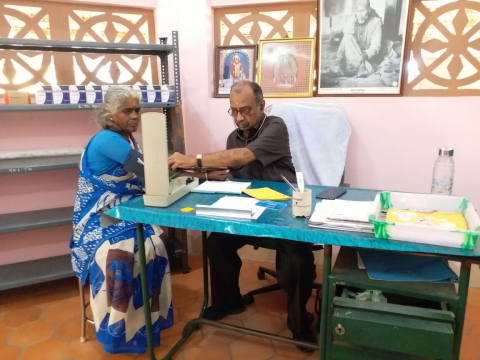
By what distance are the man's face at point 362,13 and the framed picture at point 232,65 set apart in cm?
72

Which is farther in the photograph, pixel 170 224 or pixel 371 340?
pixel 170 224

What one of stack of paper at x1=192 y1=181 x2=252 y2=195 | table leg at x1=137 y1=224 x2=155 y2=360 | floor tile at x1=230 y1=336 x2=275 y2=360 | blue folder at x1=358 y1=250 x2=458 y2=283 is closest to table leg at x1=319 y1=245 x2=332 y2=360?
blue folder at x1=358 y1=250 x2=458 y2=283

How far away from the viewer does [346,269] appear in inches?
53.3

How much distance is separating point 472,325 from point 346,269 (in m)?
1.30

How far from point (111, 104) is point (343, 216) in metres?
1.30

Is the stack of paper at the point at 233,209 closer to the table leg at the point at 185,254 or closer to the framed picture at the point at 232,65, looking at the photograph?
the table leg at the point at 185,254

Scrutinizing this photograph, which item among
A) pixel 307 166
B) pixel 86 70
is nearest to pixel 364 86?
pixel 307 166

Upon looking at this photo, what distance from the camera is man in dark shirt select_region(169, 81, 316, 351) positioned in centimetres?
183

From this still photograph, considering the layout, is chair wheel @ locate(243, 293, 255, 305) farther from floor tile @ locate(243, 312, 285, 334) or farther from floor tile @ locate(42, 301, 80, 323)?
floor tile @ locate(42, 301, 80, 323)

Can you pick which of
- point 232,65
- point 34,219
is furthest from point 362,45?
point 34,219

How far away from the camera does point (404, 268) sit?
1344mm

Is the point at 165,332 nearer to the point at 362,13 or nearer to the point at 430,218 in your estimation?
the point at 430,218

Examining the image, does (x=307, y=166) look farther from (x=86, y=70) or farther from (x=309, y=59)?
(x=86, y=70)

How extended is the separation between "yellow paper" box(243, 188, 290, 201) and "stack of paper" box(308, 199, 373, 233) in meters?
0.19
